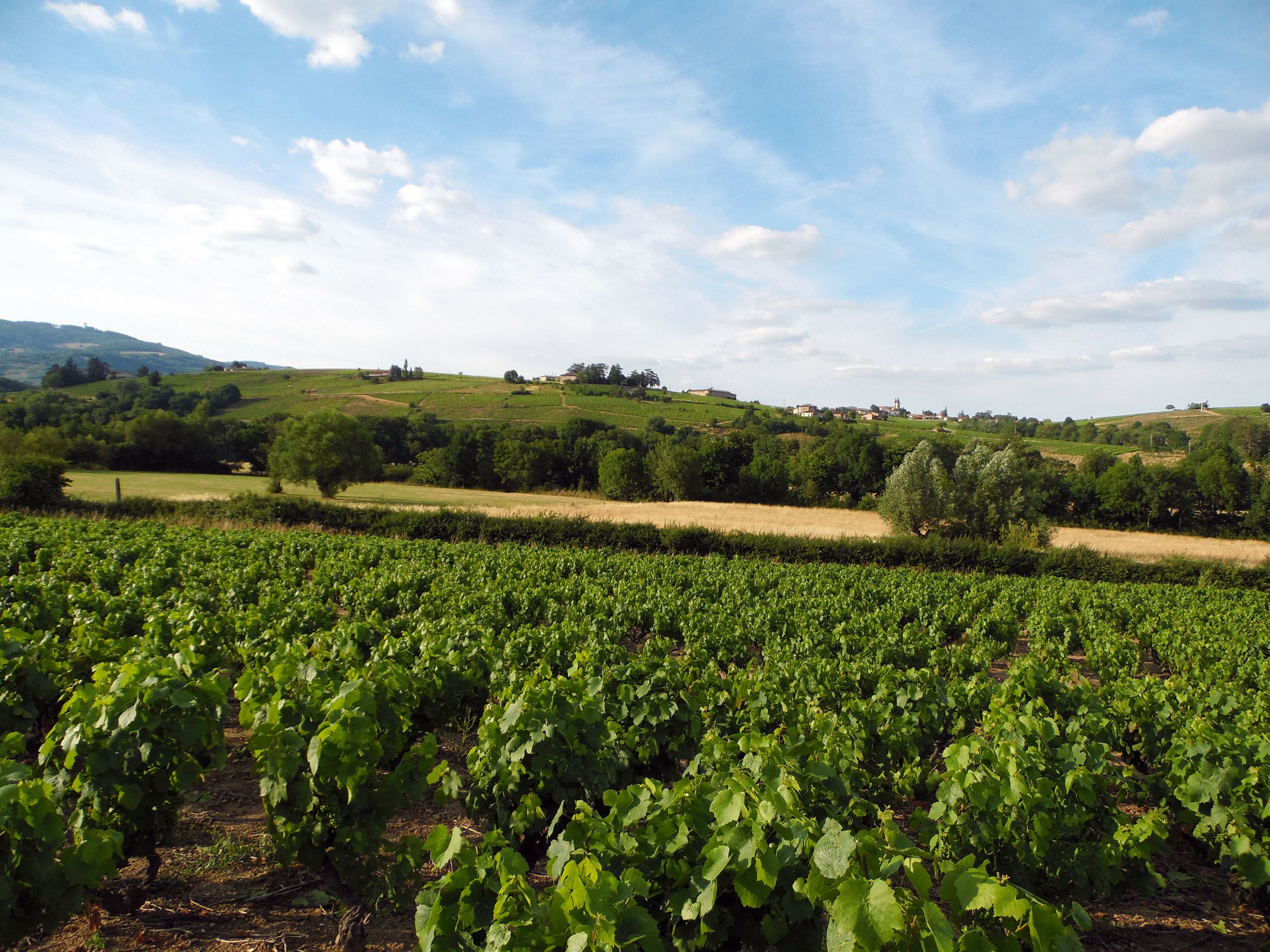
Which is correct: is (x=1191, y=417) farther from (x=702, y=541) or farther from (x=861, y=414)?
(x=702, y=541)

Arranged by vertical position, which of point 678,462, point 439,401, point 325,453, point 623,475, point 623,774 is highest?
point 439,401

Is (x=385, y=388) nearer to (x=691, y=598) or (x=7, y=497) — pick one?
(x=7, y=497)

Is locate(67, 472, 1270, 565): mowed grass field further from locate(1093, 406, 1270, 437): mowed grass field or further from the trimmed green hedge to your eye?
locate(1093, 406, 1270, 437): mowed grass field

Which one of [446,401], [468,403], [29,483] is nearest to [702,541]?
[29,483]

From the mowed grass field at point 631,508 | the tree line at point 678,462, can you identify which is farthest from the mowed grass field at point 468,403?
the mowed grass field at point 631,508

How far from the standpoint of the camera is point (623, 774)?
204 inches

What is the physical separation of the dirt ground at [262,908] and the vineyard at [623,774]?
0.12 metres

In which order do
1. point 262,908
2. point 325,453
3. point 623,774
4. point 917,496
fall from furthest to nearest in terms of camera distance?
point 325,453 → point 917,496 → point 623,774 → point 262,908

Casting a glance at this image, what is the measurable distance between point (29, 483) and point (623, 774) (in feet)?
118

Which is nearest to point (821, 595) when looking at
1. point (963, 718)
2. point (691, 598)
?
point (691, 598)

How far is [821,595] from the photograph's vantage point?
1520cm

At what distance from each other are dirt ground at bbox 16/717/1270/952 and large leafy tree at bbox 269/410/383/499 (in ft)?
132

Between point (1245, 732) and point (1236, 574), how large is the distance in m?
26.6

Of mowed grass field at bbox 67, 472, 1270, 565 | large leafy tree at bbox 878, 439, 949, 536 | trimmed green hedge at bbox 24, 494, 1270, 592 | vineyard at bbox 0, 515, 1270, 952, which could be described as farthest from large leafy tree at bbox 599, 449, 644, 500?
vineyard at bbox 0, 515, 1270, 952
